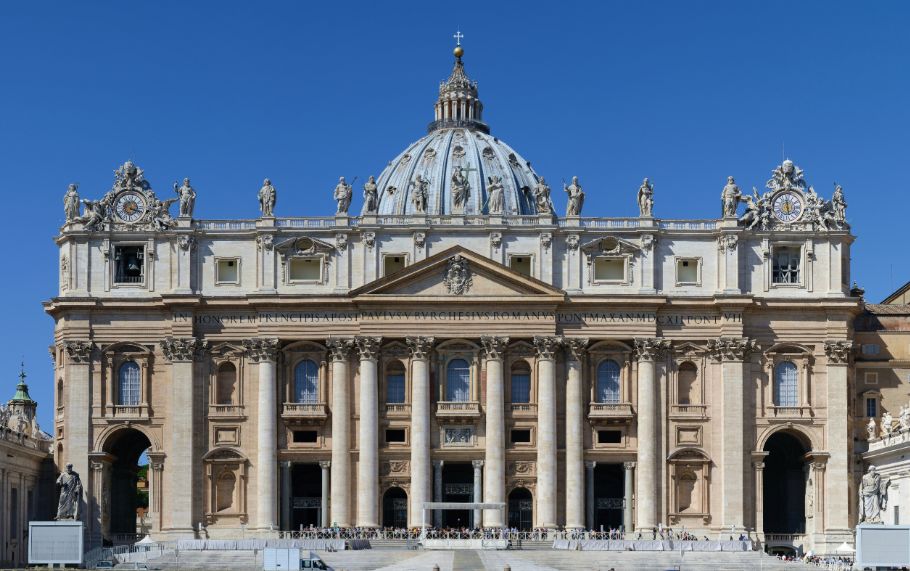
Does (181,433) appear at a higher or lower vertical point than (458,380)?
lower

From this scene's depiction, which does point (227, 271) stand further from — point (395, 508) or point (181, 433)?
point (395, 508)

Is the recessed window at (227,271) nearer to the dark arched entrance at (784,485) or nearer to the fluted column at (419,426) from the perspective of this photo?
the fluted column at (419,426)

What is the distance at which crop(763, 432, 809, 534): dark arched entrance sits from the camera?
407ft

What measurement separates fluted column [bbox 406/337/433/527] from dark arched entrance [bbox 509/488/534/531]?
577cm

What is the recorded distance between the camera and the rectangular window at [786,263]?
121812 millimetres

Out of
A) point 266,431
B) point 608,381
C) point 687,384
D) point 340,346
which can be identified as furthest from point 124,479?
point 687,384

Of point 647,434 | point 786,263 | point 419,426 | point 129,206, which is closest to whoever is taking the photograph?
point 419,426

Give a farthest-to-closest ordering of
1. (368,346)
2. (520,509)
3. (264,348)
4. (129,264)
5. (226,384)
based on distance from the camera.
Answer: (129,264), (226,384), (520,509), (264,348), (368,346)

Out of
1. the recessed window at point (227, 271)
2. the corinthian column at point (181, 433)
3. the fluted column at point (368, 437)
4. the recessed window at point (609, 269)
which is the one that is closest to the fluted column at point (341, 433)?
the fluted column at point (368, 437)

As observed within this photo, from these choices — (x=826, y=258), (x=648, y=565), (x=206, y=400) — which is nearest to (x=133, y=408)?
(x=206, y=400)

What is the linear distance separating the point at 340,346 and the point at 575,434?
629 inches

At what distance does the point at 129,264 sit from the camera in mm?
122625

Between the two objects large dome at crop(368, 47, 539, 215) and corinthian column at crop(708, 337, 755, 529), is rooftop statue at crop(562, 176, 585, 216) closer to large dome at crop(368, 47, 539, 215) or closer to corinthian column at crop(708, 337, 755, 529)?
corinthian column at crop(708, 337, 755, 529)

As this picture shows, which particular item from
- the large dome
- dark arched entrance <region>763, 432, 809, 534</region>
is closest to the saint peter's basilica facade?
dark arched entrance <region>763, 432, 809, 534</region>
